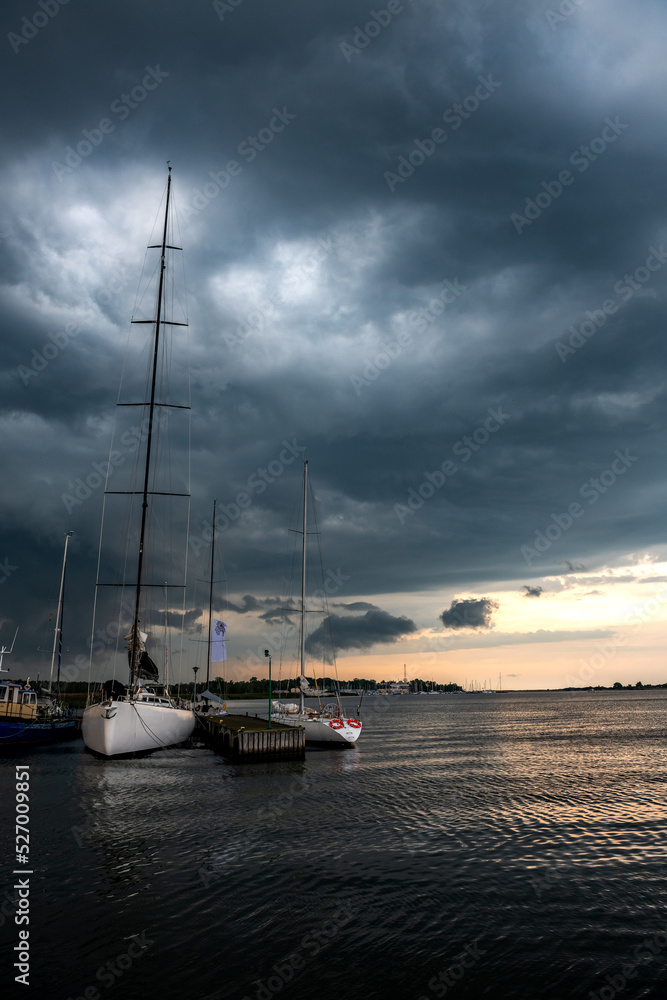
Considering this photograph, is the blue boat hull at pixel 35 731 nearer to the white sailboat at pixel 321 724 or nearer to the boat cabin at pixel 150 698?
the boat cabin at pixel 150 698

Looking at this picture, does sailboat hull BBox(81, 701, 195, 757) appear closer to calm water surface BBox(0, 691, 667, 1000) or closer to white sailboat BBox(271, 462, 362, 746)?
calm water surface BBox(0, 691, 667, 1000)

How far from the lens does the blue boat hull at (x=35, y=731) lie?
4894cm

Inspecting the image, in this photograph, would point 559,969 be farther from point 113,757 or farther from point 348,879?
point 113,757

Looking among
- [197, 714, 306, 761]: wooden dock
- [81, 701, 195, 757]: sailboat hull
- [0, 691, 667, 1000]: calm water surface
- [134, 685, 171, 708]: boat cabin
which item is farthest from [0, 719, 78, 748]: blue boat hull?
[0, 691, 667, 1000]: calm water surface

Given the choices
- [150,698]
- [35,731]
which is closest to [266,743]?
[150,698]

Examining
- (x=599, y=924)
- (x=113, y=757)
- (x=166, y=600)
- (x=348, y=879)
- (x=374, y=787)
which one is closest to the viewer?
(x=599, y=924)

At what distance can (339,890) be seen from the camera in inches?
608

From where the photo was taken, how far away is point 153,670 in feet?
158

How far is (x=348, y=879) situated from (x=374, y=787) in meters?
16.5

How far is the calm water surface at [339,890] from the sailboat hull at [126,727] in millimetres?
5842

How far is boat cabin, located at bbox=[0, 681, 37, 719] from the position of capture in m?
49.3

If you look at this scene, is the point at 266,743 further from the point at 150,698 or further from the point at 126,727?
the point at 150,698

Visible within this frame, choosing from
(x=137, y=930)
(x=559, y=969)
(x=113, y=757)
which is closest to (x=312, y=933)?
(x=137, y=930)

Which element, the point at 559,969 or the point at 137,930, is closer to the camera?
the point at 559,969
